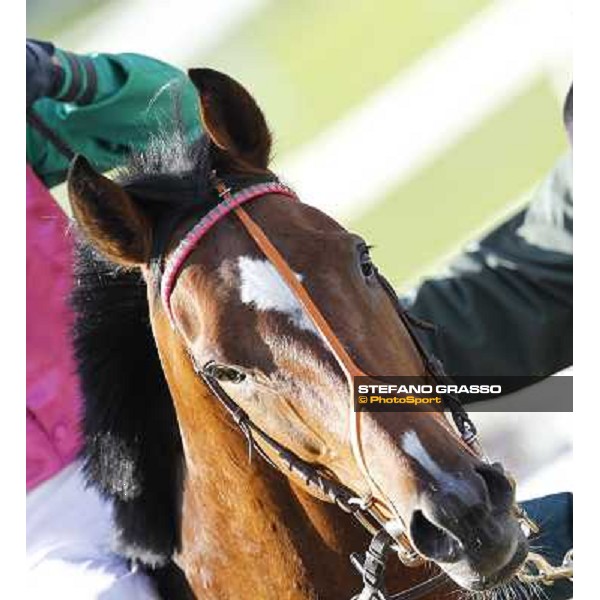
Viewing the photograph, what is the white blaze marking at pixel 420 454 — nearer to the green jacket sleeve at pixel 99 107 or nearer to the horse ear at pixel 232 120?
the horse ear at pixel 232 120

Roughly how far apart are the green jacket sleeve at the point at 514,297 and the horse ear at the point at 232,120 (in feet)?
1.09

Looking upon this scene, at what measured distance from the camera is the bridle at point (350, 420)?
799 mm

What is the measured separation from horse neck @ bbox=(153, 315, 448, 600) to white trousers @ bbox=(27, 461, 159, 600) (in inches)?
5.3

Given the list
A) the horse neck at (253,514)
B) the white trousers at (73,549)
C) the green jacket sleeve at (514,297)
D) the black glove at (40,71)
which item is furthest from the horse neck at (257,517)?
the black glove at (40,71)

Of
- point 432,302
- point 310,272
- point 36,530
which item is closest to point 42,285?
point 36,530

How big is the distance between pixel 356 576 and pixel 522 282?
442 mm

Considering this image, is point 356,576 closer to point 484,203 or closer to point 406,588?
point 406,588

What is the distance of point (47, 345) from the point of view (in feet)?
4.31

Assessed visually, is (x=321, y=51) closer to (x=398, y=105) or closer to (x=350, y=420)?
(x=398, y=105)

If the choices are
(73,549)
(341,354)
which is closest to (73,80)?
(73,549)

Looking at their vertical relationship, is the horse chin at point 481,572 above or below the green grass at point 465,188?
below

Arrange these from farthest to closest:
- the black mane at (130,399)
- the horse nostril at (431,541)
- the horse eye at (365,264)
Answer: the black mane at (130,399) < the horse eye at (365,264) < the horse nostril at (431,541)

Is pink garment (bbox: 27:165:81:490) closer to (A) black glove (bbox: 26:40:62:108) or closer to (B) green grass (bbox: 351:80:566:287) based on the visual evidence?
(A) black glove (bbox: 26:40:62:108)

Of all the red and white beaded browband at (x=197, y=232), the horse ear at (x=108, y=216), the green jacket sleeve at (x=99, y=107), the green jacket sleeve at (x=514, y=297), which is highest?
the green jacket sleeve at (x=99, y=107)
